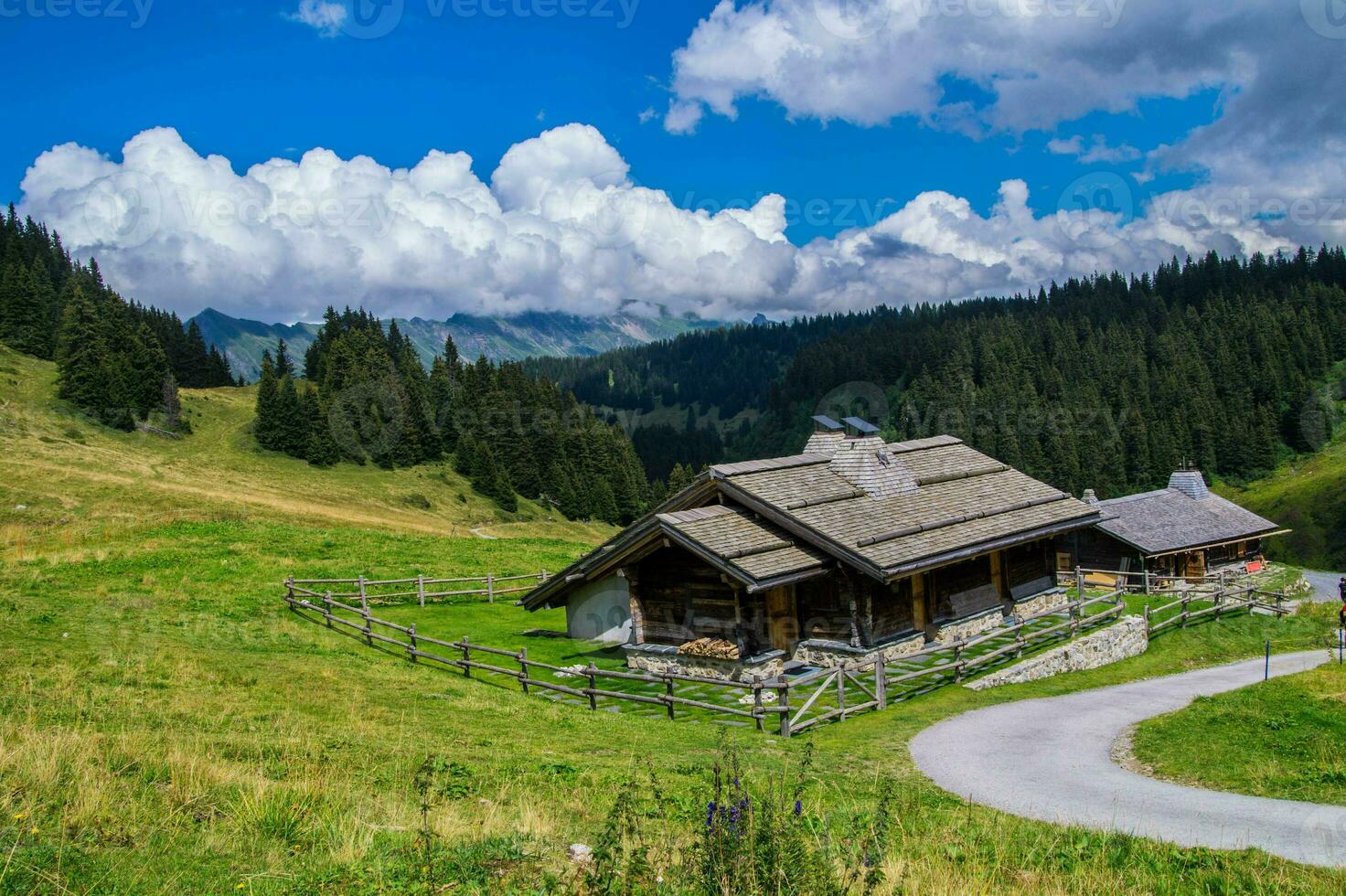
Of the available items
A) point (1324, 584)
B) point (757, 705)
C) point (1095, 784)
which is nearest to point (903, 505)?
point (757, 705)

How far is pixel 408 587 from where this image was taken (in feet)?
121

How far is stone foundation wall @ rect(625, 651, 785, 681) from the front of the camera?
2308cm

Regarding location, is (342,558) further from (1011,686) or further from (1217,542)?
(1217,542)

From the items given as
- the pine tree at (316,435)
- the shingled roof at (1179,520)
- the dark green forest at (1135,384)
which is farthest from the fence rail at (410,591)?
the dark green forest at (1135,384)

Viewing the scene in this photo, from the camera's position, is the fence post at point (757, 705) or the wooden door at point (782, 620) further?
the wooden door at point (782, 620)

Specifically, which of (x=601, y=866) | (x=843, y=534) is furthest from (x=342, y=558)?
(x=601, y=866)

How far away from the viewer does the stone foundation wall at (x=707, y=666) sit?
23.1 metres

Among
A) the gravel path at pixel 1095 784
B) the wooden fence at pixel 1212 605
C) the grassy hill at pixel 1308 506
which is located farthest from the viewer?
the grassy hill at pixel 1308 506

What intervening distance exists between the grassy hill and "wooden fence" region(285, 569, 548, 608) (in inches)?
3385

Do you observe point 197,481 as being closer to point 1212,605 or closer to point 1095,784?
point 1212,605

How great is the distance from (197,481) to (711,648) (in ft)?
176

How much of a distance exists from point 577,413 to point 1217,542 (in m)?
75.7

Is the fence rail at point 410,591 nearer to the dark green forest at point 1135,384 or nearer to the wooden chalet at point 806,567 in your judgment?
the wooden chalet at point 806,567

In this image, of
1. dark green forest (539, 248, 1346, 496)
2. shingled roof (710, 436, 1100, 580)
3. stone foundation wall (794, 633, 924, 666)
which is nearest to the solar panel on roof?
shingled roof (710, 436, 1100, 580)
